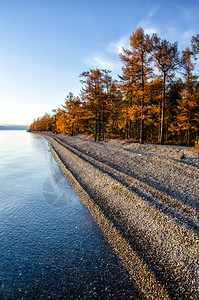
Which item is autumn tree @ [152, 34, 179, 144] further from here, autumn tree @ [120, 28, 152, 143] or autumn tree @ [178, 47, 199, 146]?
autumn tree @ [178, 47, 199, 146]

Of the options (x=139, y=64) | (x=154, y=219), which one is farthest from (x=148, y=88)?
(x=154, y=219)

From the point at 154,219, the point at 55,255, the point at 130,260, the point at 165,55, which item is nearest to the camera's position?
the point at 130,260

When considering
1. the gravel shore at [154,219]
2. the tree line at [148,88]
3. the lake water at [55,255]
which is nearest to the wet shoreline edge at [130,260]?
the gravel shore at [154,219]

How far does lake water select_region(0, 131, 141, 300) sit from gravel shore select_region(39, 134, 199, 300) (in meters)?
0.44

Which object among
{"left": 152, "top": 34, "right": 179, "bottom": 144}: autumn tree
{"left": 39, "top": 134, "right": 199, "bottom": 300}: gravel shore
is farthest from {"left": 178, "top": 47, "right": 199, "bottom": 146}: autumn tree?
{"left": 39, "top": 134, "right": 199, "bottom": 300}: gravel shore

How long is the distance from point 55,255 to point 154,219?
3.20m

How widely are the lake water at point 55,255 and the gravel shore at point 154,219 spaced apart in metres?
0.44

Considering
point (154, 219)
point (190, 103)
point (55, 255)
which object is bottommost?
point (55, 255)

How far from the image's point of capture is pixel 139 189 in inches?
274

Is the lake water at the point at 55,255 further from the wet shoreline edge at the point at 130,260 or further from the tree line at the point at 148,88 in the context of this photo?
the tree line at the point at 148,88

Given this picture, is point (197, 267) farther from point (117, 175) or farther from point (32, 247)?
point (117, 175)

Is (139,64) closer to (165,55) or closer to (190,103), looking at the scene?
(165,55)

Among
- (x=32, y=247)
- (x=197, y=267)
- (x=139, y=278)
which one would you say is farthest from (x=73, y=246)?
(x=197, y=267)

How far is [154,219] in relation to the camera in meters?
5.02
